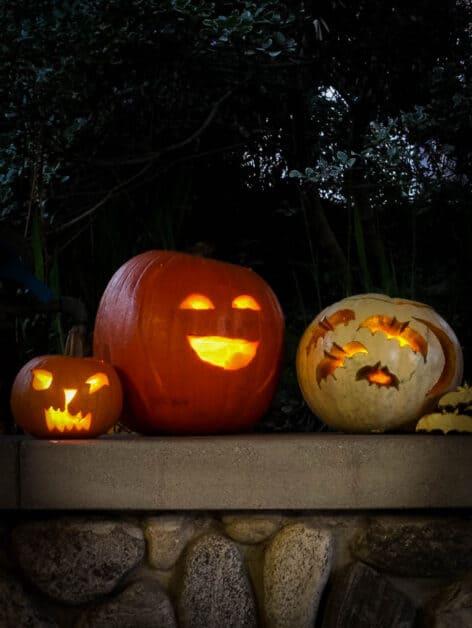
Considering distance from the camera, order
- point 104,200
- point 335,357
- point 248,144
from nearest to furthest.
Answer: point 335,357 → point 104,200 → point 248,144

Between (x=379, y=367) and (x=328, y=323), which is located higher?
(x=328, y=323)

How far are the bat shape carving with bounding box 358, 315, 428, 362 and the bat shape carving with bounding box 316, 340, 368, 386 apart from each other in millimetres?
56

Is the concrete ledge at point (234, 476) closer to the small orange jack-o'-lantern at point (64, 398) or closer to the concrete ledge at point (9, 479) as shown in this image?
the concrete ledge at point (9, 479)

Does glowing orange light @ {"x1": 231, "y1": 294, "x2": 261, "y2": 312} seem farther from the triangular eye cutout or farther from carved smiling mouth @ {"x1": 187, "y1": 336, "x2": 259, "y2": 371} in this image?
the triangular eye cutout

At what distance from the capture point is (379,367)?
216cm

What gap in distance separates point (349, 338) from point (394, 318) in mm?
133

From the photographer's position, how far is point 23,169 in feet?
12.3

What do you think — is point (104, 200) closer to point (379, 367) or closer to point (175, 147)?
point (175, 147)

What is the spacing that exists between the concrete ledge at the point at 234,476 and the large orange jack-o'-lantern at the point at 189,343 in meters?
0.31

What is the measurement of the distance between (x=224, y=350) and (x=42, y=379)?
488 millimetres

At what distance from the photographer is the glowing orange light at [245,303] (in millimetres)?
2322

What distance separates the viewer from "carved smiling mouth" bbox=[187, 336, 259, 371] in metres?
2.26

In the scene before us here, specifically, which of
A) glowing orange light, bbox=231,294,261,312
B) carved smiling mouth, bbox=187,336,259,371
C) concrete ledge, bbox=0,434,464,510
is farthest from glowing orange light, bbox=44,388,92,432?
glowing orange light, bbox=231,294,261,312

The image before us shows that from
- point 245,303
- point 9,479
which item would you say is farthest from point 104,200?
point 9,479
